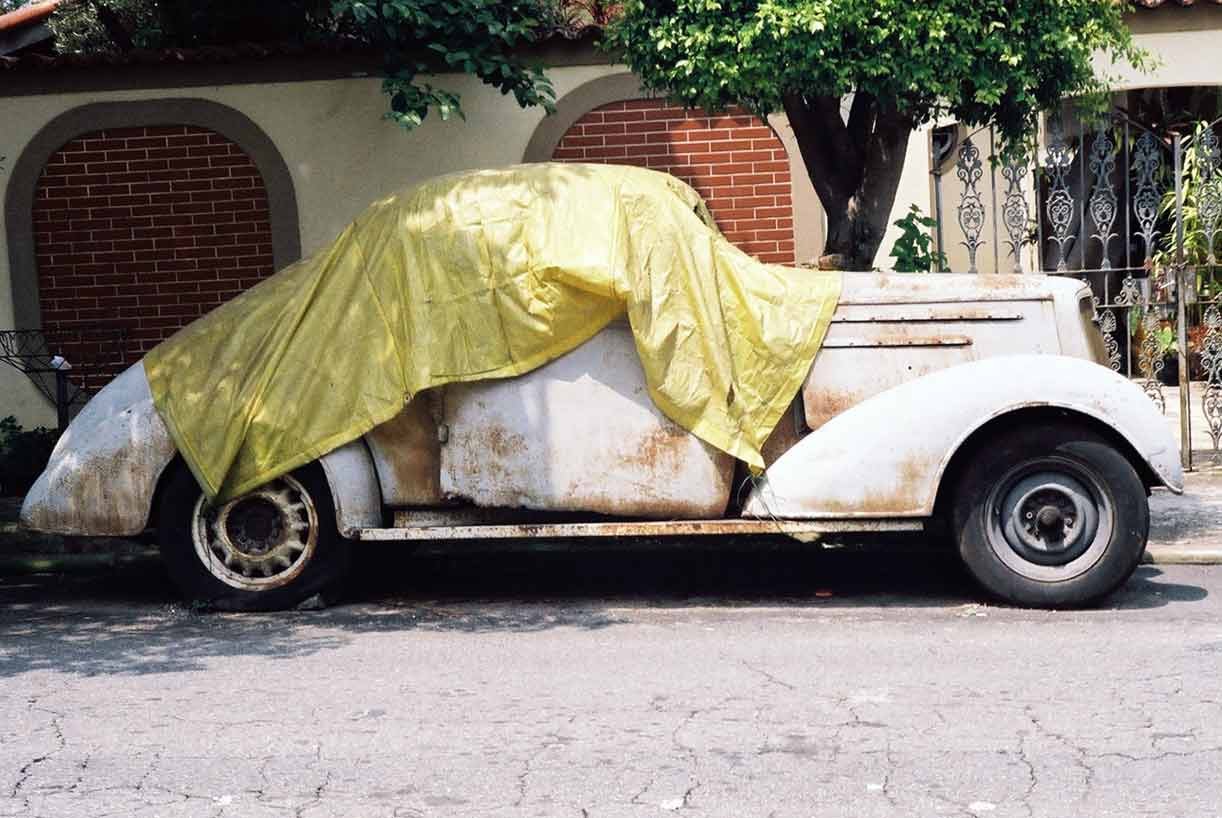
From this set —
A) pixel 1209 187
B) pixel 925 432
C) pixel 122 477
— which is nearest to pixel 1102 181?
pixel 1209 187

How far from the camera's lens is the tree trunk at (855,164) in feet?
32.6

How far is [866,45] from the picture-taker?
28.8 ft

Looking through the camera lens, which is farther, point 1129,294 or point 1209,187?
point 1129,294

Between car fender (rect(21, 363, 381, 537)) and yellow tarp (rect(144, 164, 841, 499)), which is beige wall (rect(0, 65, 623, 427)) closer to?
yellow tarp (rect(144, 164, 841, 499))

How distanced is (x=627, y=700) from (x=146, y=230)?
7457 mm

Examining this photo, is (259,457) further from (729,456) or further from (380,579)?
(729,456)

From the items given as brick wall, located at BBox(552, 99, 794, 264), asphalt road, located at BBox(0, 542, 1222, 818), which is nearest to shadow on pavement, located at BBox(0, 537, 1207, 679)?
asphalt road, located at BBox(0, 542, 1222, 818)

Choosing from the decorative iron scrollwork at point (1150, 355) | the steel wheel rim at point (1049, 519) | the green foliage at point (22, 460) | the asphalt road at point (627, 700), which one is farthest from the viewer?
the green foliage at point (22, 460)

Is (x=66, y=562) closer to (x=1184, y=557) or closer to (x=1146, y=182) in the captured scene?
(x=1184, y=557)

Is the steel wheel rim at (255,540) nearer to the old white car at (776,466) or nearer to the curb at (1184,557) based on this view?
the old white car at (776,466)

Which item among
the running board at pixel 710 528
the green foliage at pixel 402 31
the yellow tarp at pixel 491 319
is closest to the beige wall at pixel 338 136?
the green foliage at pixel 402 31

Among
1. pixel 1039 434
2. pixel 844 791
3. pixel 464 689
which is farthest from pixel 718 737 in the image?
pixel 1039 434

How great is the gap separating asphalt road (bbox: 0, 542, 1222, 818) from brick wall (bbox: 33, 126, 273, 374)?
3965 mm

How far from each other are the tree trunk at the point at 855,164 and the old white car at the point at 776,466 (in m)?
2.36
